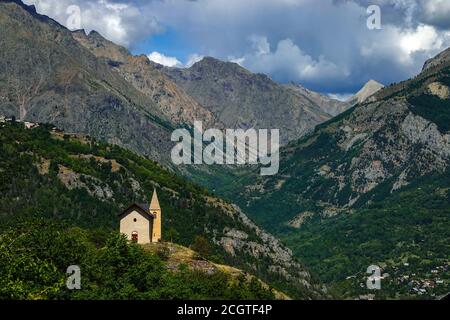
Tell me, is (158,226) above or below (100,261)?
above

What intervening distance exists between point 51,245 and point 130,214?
54052 millimetres

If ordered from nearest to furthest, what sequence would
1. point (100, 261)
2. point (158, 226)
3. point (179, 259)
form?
point (100, 261), point (179, 259), point (158, 226)
